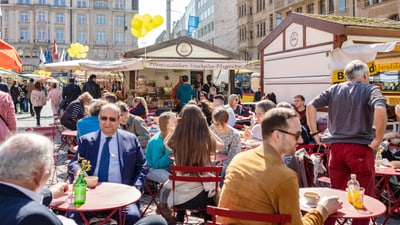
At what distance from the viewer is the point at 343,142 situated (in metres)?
4.18

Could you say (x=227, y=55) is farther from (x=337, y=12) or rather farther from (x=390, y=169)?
(x=337, y=12)

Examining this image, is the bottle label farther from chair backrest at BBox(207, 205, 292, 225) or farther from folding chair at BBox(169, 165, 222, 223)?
chair backrest at BBox(207, 205, 292, 225)

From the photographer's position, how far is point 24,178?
6.68 ft

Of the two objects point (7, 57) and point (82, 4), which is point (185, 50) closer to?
point (7, 57)

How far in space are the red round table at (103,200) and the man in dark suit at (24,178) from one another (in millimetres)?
1026

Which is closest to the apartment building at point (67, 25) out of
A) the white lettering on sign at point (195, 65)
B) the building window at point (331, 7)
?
the building window at point (331, 7)

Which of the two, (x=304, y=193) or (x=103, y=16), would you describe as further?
(x=103, y=16)

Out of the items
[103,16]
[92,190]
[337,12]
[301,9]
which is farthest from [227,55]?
[103,16]

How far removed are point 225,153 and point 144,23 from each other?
433 inches

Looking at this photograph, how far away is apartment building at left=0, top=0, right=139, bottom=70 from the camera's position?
82625 millimetres

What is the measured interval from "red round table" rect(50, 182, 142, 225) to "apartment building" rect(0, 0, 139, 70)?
273 ft

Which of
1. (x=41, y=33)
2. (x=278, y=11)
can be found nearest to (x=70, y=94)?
(x=278, y=11)

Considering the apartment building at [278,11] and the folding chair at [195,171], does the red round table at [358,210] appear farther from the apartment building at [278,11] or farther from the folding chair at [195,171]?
the apartment building at [278,11]

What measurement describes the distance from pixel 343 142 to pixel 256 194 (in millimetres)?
2099
